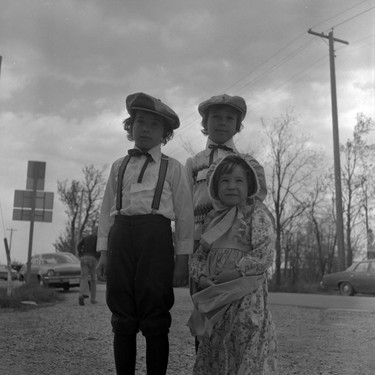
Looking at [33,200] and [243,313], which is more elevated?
[33,200]

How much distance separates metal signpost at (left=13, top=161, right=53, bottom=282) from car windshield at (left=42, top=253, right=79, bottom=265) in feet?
22.9

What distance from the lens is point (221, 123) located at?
3.26 metres

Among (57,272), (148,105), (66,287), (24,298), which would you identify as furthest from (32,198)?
(148,105)

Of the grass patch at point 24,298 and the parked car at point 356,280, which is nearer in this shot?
the grass patch at point 24,298

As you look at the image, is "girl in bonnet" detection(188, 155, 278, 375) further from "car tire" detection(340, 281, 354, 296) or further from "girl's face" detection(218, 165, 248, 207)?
"car tire" detection(340, 281, 354, 296)

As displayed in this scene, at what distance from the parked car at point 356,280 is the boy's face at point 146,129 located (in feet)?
50.8

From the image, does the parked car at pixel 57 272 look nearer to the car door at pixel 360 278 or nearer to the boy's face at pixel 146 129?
the car door at pixel 360 278

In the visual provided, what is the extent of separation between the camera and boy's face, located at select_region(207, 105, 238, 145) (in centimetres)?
325

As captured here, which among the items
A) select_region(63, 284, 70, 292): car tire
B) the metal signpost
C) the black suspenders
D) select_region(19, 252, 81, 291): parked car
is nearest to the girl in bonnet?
the black suspenders

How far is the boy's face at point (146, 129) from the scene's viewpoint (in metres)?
3.15

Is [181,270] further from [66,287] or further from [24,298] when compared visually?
[66,287]

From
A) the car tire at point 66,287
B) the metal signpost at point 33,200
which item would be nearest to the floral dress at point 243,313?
the metal signpost at point 33,200

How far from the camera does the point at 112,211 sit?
3125 mm

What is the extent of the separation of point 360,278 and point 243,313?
52.6 feet
